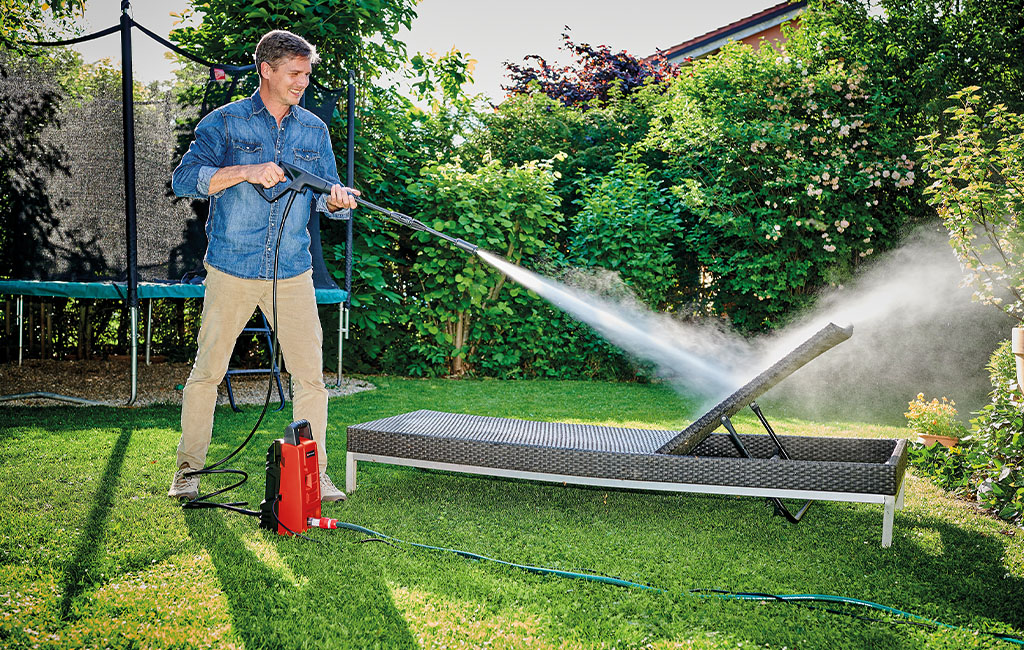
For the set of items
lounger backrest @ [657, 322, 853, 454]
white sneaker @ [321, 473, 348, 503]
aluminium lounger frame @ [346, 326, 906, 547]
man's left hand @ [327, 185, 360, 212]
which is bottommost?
white sneaker @ [321, 473, 348, 503]

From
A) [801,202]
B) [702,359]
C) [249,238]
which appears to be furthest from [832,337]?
[702,359]

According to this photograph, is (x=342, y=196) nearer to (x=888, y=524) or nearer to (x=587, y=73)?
(x=888, y=524)

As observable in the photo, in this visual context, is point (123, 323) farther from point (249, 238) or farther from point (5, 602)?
point (5, 602)

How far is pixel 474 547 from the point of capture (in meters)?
2.58

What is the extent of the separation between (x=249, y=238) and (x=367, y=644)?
174cm

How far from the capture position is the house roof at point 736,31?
12961mm

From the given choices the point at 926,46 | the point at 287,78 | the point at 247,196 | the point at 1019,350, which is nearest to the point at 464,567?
the point at 247,196

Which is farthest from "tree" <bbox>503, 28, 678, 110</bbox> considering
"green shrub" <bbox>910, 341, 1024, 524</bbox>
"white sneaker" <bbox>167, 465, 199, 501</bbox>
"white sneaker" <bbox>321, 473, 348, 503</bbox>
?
"white sneaker" <bbox>167, 465, 199, 501</bbox>

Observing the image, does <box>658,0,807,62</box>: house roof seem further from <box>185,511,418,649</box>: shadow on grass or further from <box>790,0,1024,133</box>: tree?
<box>185,511,418,649</box>: shadow on grass

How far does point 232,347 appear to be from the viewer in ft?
9.85

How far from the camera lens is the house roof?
13.0 m

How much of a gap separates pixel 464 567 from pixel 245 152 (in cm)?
187

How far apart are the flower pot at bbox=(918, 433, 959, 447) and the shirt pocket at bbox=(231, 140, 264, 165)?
12.3 ft

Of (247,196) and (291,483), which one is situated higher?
(247,196)
